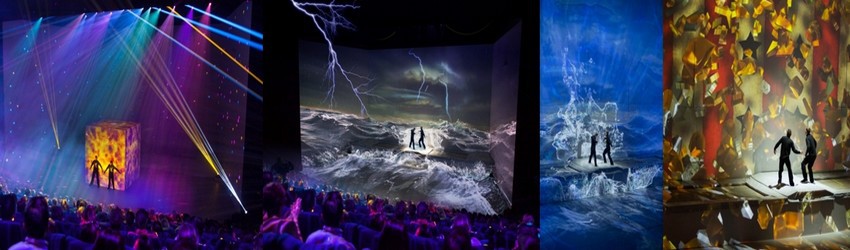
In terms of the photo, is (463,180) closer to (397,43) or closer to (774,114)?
(397,43)

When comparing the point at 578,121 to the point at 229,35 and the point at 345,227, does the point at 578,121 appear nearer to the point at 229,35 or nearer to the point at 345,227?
the point at 345,227

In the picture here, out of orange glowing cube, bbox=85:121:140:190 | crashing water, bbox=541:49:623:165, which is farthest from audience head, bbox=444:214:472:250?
orange glowing cube, bbox=85:121:140:190

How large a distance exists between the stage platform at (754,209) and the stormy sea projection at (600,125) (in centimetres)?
74

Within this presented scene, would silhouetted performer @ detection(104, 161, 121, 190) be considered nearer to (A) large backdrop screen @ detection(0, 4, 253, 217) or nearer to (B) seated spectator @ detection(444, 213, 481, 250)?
(A) large backdrop screen @ detection(0, 4, 253, 217)

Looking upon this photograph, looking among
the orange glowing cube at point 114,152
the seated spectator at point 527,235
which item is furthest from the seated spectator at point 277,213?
the orange glowing cube at point 114,152

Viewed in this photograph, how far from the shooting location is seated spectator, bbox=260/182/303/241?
4.00 meters

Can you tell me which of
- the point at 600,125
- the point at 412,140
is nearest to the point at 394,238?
the point at 412,140

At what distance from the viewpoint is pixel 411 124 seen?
160 inches

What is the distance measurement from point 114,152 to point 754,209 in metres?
6.08

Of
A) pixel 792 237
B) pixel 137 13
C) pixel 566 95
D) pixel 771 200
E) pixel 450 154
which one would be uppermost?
pixel 137 13

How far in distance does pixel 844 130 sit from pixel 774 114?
138 centimetres

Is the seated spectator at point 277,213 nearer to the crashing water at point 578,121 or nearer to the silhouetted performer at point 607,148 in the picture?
the crashing water at point 578,121

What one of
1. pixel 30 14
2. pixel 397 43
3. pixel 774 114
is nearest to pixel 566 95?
pixel 397 43

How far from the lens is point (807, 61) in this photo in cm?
625
